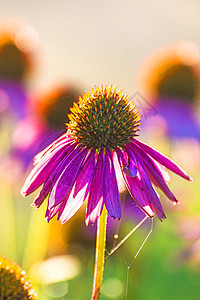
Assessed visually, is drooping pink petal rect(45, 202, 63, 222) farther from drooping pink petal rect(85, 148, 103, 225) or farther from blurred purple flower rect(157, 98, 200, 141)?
blurred purple flower rect(157, 98, 200, 141)

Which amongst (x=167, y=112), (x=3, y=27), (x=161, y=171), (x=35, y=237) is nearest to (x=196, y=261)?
(x=35, y=237)

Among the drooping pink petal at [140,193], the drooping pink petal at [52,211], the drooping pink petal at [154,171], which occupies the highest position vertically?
the drooping pink petal at [154,171]

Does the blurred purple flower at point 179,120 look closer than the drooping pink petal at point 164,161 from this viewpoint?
No

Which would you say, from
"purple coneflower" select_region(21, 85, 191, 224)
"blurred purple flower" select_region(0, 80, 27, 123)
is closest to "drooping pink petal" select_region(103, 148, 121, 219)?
"purple coneflower" select_region(21, 85, 191, 224)

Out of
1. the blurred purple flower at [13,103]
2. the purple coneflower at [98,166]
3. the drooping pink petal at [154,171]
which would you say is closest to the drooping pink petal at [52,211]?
the purple coneflower at [98,166]

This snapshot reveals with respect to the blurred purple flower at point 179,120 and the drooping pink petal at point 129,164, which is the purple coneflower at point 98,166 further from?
the blurred purple flower at point 179,120

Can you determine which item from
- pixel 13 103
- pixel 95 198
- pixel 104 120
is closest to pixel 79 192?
pixel 95 198

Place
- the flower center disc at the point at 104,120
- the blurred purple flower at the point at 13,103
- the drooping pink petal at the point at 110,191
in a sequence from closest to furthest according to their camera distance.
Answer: the drooping pink petal at the point at 110,191
the flower center disc at the point at 104,120
the blurred purple flower at the point at 13,103

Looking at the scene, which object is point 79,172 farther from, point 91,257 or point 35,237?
point 91,257
